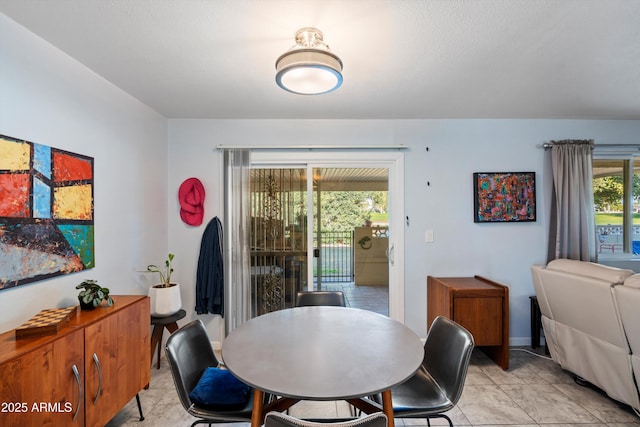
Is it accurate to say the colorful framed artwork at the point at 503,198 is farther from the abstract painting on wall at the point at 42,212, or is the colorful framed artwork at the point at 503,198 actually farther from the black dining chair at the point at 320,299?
the abstract painting on wall at the point at 42,212

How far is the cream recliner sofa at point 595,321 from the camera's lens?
1.90 metres

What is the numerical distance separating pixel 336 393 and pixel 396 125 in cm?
277

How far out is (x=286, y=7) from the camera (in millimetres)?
1466

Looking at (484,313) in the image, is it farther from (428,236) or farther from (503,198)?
(503,198)

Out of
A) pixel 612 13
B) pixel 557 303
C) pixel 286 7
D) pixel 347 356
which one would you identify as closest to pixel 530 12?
pixel 612 13

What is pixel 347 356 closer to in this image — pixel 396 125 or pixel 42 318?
pixel 42 318

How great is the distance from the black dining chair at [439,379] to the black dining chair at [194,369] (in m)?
0.75

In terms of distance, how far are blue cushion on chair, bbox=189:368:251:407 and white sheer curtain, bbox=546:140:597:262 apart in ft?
10.9

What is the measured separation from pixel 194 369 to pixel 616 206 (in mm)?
4524

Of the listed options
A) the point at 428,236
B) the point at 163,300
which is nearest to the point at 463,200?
the point at 428,236

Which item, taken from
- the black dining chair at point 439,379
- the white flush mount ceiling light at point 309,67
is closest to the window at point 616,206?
the black dining chair at point 439,379

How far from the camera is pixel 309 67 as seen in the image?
1449 mm

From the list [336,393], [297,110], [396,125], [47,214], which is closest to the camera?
[336,393]

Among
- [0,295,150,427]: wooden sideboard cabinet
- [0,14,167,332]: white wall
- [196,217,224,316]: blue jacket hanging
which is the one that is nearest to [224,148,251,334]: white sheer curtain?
[196,217,224,316]: blue jacket hanging
